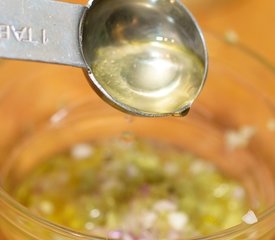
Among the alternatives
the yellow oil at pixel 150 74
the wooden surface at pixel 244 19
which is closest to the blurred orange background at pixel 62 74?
the wooden surface at pixel 244 19

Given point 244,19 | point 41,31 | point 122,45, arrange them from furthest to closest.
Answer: point 244,19 → point 122,45 → point 41,31

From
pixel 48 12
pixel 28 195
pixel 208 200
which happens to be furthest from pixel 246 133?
pixel 48 12

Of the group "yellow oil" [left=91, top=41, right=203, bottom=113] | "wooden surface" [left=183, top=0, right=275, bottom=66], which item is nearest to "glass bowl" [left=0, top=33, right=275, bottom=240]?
"wooden surface" [left=183, top=0, right=275, bottom=66]

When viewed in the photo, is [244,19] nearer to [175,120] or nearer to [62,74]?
[175,120]

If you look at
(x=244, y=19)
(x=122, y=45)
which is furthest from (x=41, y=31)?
(x=244, y=19)

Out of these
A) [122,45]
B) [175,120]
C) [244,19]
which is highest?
[122,45]

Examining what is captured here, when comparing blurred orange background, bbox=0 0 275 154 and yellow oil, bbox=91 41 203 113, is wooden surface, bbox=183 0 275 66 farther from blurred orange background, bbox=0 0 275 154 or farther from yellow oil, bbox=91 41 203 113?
yellow oil, bbox=91 41 203 113
